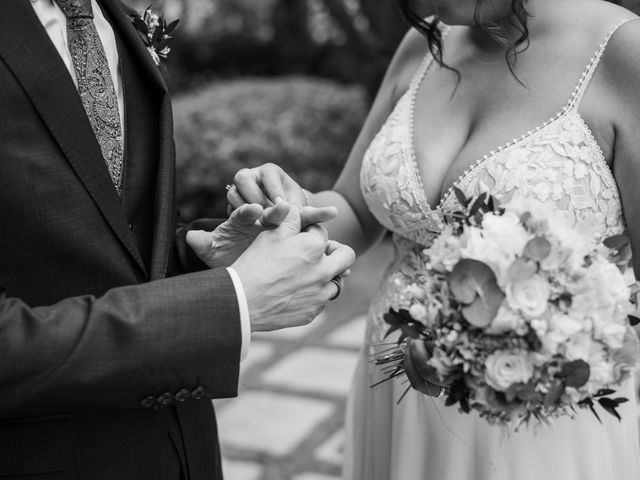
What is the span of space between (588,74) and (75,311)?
4.57 feet

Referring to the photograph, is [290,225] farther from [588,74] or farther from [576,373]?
[588,74]

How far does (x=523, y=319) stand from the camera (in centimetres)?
128

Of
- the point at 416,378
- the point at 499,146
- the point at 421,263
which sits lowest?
the point at 421,263

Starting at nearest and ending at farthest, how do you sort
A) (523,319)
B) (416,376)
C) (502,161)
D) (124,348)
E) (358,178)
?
(523,319) → (124,348) → (416,376) → (502,161) → (358,178)

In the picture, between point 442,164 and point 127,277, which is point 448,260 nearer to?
point 127,277

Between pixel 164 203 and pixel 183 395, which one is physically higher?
pixel 164 203

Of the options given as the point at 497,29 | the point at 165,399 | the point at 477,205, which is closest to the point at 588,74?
the point at 497,29

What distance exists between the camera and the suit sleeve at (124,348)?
1335 mm

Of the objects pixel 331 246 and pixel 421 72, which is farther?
pixel 421 72

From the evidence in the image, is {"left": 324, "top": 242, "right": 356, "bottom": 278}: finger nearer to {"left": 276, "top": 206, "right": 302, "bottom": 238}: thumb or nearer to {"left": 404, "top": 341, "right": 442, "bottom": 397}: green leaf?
{"left": 276, "top": 206, "right": 302, "bottom": 238}: thumb

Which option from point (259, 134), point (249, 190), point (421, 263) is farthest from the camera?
point (259, 134)

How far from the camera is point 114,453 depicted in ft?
5.11

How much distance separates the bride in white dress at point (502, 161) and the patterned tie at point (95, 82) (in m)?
0.35

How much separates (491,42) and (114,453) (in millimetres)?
1528
